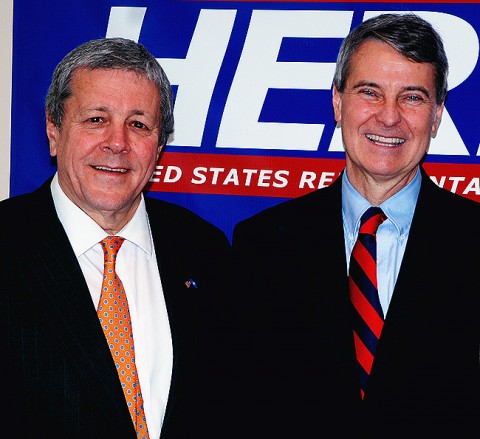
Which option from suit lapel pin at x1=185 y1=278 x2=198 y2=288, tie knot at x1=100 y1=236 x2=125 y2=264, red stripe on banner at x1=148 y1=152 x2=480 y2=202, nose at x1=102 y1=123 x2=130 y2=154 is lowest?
suit lapel pin at x1=185 y1=278 x2=198 y2=288

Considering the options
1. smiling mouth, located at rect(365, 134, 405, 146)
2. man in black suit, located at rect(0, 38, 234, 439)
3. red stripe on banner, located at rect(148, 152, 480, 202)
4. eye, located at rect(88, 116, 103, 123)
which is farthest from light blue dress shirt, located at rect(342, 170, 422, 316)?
eye, located at rect(88, 116, 103, 123)

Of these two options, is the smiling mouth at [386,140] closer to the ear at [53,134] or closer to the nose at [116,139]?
the nose at [116,139]

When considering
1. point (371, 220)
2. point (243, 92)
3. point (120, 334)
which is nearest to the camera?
point (120, 334)

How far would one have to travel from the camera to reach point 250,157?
3127 mm

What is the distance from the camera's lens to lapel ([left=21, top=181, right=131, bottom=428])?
210cm

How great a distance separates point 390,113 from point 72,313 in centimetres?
106

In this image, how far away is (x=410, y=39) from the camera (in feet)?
7.90

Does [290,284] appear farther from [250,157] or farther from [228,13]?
[228,13]

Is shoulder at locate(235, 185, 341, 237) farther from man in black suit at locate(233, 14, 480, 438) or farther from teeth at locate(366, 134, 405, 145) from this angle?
teeth at locate(366, 134, 405, 145)

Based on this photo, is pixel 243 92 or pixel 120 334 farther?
pixel 243 92

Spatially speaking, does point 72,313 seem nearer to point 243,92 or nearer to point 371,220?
point 371,220

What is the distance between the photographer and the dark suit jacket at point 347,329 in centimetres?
224

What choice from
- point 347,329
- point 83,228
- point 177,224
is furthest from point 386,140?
point 83,228

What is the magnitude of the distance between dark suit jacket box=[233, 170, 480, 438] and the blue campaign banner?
558mm
